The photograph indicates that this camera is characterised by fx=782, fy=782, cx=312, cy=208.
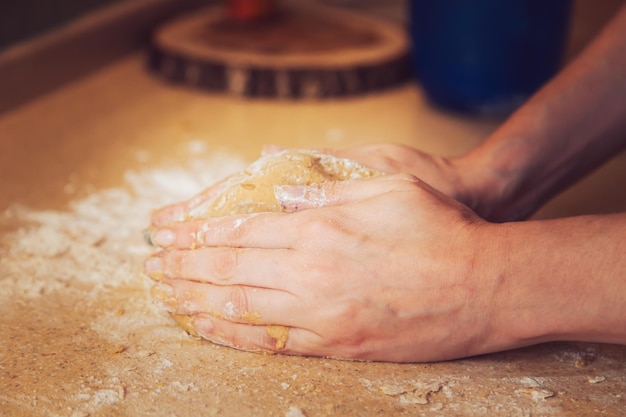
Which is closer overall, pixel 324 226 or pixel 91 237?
pixel 324 226

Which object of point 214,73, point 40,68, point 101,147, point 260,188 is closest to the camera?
point 260,188

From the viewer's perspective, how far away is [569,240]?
90 cm

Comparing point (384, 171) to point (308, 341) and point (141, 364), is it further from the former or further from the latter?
point (141, 364)

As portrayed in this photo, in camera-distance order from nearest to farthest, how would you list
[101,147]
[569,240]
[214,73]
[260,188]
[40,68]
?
[569,240], [260,188], [101,147], [40,68], [214,73]

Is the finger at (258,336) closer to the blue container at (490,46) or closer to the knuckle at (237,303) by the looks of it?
the knuckle at (237,303)

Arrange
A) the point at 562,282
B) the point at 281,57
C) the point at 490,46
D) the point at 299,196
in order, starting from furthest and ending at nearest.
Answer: the point at 281,57, the point at 490,46, the point at 299,196, the point at 562,282

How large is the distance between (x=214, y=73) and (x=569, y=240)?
1.38 meters

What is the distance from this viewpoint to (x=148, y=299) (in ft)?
3.77

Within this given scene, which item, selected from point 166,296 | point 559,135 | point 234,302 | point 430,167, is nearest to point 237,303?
point 234,302

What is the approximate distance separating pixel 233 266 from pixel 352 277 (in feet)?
0.50

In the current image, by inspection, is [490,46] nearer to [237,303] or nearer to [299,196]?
[299,196]

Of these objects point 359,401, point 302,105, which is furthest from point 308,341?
point 302,105

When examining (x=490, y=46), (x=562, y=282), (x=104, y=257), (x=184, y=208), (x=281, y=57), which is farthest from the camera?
(x=281, y=57)

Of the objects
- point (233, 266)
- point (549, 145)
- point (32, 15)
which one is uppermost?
point (549, 145)
